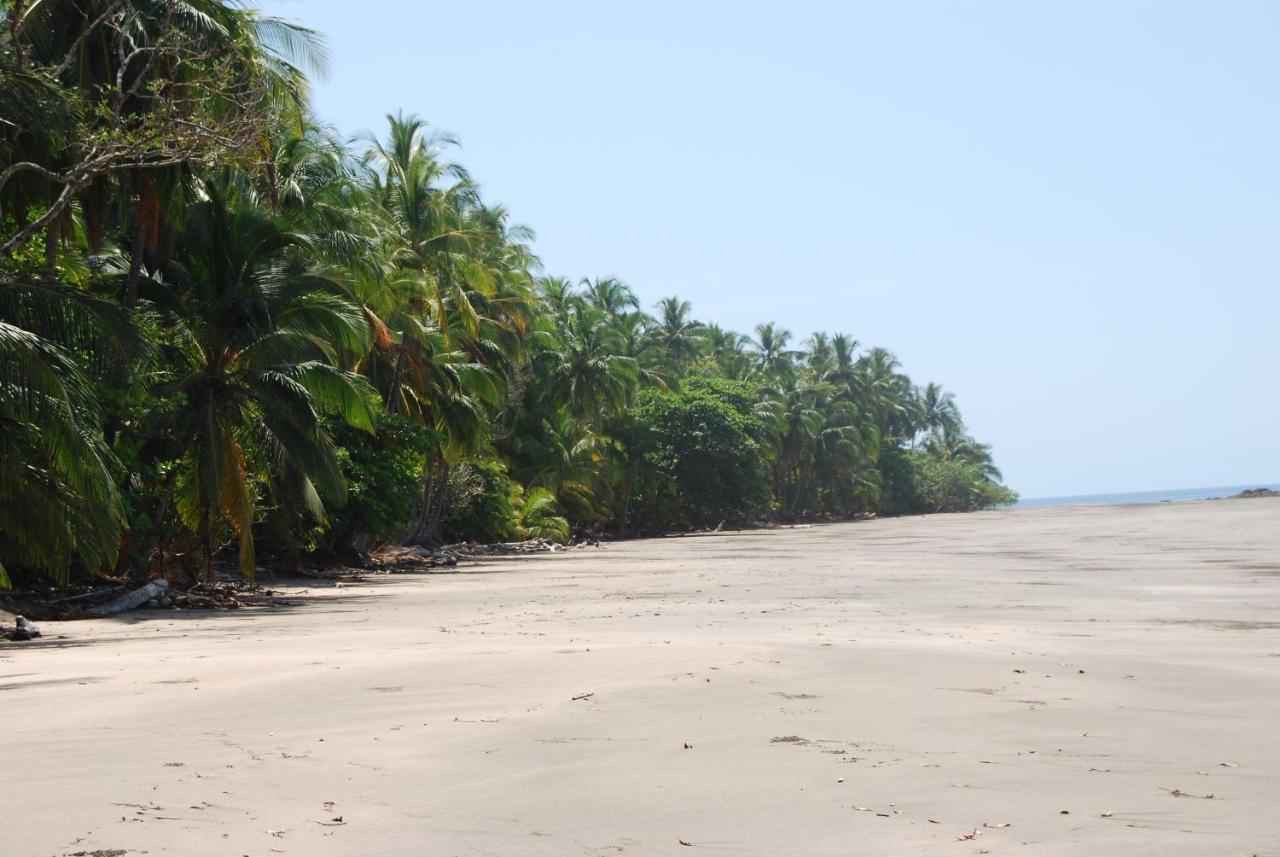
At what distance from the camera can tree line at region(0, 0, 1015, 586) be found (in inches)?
487

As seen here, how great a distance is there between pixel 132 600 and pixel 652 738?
40.0 feet

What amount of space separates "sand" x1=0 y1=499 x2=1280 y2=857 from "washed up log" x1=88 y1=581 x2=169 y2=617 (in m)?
1.81

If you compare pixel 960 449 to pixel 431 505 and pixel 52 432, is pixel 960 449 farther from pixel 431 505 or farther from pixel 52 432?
pixel 52 432

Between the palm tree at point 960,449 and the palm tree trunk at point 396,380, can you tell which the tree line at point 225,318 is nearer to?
the palm tree trunk at point 396,380

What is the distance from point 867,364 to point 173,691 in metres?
89.7

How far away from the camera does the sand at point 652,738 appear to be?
458cm

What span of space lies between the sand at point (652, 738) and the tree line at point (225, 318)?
9.27 feet

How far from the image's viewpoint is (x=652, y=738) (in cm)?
639

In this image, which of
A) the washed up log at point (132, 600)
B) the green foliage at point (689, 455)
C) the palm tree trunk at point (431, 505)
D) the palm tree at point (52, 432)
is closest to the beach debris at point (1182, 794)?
the palm tree at point (52, 432)

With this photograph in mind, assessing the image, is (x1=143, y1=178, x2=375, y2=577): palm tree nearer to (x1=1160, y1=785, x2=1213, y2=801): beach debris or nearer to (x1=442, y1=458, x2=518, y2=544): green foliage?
(x1=1160, y1=785, x2=1213, y2=801): beach debris

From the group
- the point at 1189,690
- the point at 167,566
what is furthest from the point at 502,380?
the point at 1189,690

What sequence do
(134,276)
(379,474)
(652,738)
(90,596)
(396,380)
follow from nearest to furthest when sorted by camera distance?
(652,738) → (90,596) → (134,276) → (379,474) → (396,380)

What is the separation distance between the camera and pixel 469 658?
9828 mm

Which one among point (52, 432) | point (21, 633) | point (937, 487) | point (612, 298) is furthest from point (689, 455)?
point (937, 487)
